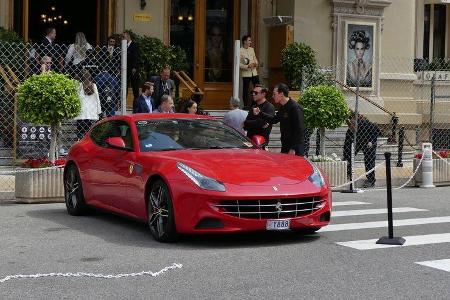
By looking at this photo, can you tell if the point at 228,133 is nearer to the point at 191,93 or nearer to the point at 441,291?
the point at 441,291

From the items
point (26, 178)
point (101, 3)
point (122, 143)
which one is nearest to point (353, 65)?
point (101, 3)

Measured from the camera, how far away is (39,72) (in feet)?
58.0

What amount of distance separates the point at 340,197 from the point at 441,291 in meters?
8.08

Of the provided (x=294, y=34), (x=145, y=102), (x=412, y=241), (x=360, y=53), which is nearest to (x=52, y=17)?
(x=294, y=34)

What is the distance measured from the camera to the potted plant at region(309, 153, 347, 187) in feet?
54.1

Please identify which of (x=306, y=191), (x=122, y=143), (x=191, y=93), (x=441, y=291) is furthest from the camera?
(x=191, y=93)

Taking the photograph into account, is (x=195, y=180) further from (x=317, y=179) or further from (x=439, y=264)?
(x=439, y=264)

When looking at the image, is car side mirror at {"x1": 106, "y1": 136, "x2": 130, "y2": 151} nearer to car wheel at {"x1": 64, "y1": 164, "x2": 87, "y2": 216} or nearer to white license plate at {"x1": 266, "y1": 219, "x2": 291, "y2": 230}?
car wheel at {"x1": 64, "y1": 164, "x2": 87, "y2": 216}

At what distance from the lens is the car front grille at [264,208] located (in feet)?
31.2

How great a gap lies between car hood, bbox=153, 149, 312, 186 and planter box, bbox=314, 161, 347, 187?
5717 mm

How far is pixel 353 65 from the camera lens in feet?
80.5

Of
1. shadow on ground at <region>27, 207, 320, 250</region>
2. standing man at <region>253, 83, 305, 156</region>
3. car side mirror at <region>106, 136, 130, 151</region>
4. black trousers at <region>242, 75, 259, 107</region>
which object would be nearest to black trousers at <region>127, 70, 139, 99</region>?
black trousers at <region>242, 75, 259, 107</region>

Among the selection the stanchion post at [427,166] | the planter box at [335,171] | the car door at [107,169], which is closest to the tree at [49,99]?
the car door at [107,169]

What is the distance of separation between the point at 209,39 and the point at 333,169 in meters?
8.61
